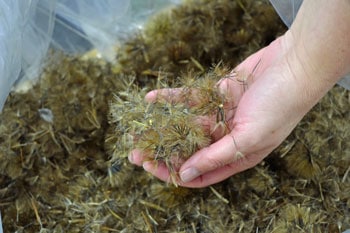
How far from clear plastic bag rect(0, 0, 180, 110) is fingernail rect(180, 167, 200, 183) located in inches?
18.6

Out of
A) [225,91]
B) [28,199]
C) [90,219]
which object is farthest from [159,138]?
[28,199]

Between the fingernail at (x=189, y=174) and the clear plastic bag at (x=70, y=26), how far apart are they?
0.47 meters

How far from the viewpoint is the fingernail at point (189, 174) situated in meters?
1.26

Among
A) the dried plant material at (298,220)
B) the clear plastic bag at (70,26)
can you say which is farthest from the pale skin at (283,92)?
the clear plastic bag at (70,26)

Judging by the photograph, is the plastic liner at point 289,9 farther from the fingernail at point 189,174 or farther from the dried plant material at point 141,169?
the fingernail at point 189,174

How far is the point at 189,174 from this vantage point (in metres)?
1.26

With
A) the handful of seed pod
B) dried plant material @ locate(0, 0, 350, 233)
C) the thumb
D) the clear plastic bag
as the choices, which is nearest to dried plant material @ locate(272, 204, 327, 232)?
dried plant material @ locate(0, 0, 350, 233)

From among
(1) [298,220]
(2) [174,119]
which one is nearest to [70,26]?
(2) [174,119]

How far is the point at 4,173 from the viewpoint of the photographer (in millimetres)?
1503

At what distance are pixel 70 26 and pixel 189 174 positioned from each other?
0.70m

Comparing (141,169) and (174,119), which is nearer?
(174,119)

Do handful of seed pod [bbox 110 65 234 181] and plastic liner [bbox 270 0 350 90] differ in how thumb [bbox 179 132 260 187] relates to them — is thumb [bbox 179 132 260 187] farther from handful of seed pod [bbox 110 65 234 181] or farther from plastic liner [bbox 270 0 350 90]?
plastic liner [bbox 270 0 350 90]

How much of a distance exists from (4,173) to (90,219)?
0.27 meters

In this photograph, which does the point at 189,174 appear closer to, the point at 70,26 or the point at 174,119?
the point at 174,119
